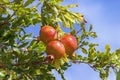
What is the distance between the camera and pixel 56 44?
3.62 m

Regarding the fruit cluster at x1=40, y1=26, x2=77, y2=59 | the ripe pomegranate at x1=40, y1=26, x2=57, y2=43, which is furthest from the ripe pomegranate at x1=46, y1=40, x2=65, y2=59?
the ripe pomegranate at x1=40, y1=26, x2=57, y2=43

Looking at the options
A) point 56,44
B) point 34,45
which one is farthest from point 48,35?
point 34,45

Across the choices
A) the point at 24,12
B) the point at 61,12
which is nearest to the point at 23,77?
the point at 24,12

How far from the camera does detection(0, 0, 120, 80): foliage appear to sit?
4.60 meters

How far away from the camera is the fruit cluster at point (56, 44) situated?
3.62 meters

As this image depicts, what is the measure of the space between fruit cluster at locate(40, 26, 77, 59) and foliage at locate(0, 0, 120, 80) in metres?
0.51

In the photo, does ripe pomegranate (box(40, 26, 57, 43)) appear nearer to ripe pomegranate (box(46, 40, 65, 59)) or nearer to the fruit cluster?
the fruit cluster

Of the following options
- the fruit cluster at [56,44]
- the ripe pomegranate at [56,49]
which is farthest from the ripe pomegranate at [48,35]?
the ripe pomegranate at [56,49]

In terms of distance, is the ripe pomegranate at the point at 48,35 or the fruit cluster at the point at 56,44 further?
the ripe pomegranate at the point at 48,35

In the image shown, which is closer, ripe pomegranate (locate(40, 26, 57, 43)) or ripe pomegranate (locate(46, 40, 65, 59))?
ripe pomegranate (locate(46, 40, 65, 59))

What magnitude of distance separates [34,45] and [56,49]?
1752mm

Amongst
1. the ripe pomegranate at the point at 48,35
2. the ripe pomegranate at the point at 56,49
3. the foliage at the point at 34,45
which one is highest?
the foliage at the point at 34,45

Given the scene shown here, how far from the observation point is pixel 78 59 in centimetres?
600

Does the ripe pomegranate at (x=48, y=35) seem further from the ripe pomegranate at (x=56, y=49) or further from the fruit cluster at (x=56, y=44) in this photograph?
the ripe pomegranate at (x=56, y=49)
